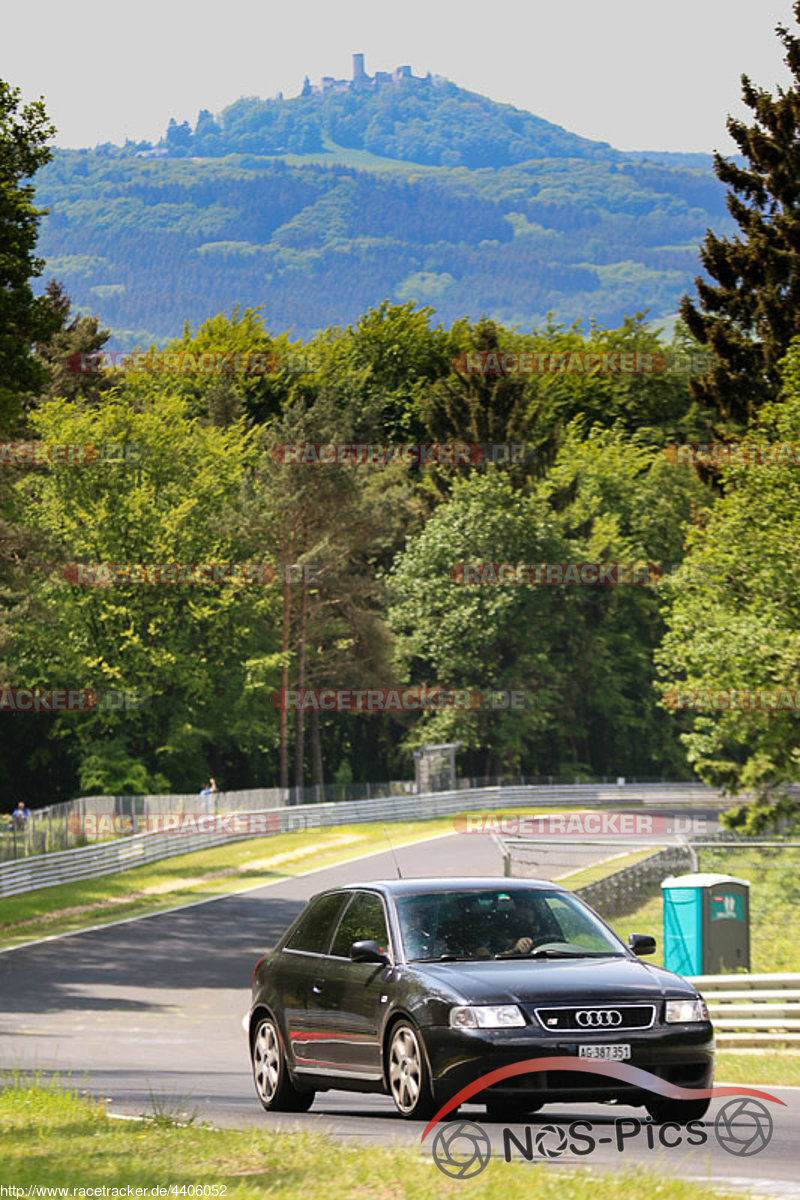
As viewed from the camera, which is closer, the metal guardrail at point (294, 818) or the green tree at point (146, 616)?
the metal guardrail at point (294, 818)

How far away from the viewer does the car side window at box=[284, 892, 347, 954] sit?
12273 millimetres

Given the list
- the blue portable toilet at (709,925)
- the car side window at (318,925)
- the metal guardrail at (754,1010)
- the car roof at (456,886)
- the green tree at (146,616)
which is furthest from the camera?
the green tree at (146,616)

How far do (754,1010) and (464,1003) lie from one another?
33.2 ft

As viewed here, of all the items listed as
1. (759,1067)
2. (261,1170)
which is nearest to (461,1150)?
(261,1170)

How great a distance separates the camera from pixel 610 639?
289 feet

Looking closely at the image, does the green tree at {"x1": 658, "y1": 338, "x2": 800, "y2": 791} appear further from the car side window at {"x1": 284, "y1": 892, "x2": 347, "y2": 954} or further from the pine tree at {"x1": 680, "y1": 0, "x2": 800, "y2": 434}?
the car side window at {"x1": 284, "y1": 892, "x2": 347, "y2": 954}

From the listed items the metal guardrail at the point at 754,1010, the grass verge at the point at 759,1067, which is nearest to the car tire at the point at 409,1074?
the grass verge at the point at 759,1067

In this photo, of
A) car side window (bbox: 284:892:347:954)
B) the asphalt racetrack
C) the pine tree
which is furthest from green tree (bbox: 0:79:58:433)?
car side window (bbox: 284:892:347:954)

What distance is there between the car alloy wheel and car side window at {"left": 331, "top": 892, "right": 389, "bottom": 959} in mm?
871

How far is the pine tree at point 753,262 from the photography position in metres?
46.5

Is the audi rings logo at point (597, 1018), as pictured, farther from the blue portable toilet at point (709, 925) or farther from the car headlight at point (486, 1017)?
the blue portable toilet at point (709, 925)

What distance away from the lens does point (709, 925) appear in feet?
75.0

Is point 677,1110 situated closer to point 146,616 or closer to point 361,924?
point 361,924

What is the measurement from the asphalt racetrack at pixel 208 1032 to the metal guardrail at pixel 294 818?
5.09 meters
